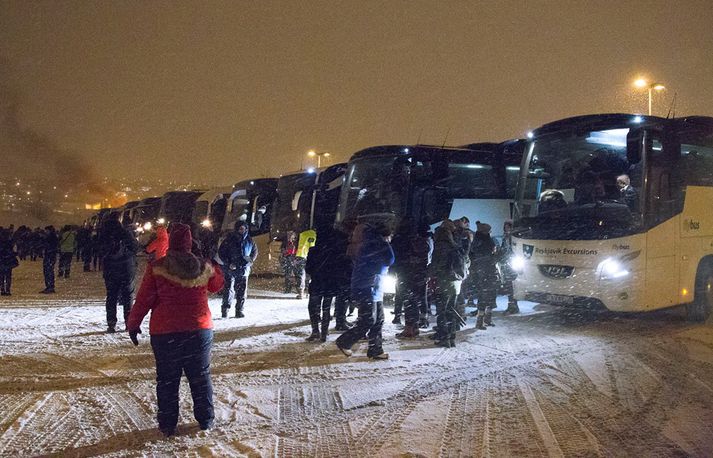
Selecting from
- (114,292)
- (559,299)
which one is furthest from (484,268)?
(114,292)

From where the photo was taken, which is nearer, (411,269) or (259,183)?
(411,269)

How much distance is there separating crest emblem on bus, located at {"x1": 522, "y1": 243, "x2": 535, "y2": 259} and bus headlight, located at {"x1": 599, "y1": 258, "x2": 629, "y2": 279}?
1305 mm

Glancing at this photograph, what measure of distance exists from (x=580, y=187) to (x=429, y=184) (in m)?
3.56

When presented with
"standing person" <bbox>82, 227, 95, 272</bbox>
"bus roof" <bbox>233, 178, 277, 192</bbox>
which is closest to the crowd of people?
"bus roof" <bbox>233, 178, 277, 192</bbox>

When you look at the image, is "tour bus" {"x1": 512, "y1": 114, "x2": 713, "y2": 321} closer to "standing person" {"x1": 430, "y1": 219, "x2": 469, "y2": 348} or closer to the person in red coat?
"standing person" {"x1": 430, "y1": 219, "x2": 469, "y2": 348}

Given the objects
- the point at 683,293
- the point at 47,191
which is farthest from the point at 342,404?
the point at 47,191

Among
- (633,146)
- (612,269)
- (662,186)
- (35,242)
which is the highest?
(633,146)

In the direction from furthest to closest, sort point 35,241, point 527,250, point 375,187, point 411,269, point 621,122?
1. point 35,241
2. point 375,187
3. point 527,250
4. point 621,122
5. point 411,269

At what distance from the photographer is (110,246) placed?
895 centimetres

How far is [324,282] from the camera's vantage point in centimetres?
847

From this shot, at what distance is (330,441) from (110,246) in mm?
5836

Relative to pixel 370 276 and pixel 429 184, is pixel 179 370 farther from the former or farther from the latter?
pixel 429 184

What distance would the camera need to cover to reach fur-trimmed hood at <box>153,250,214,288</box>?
15.4 ft

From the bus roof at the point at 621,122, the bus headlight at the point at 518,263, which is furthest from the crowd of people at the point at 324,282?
the bus roof at the point at 621,122
